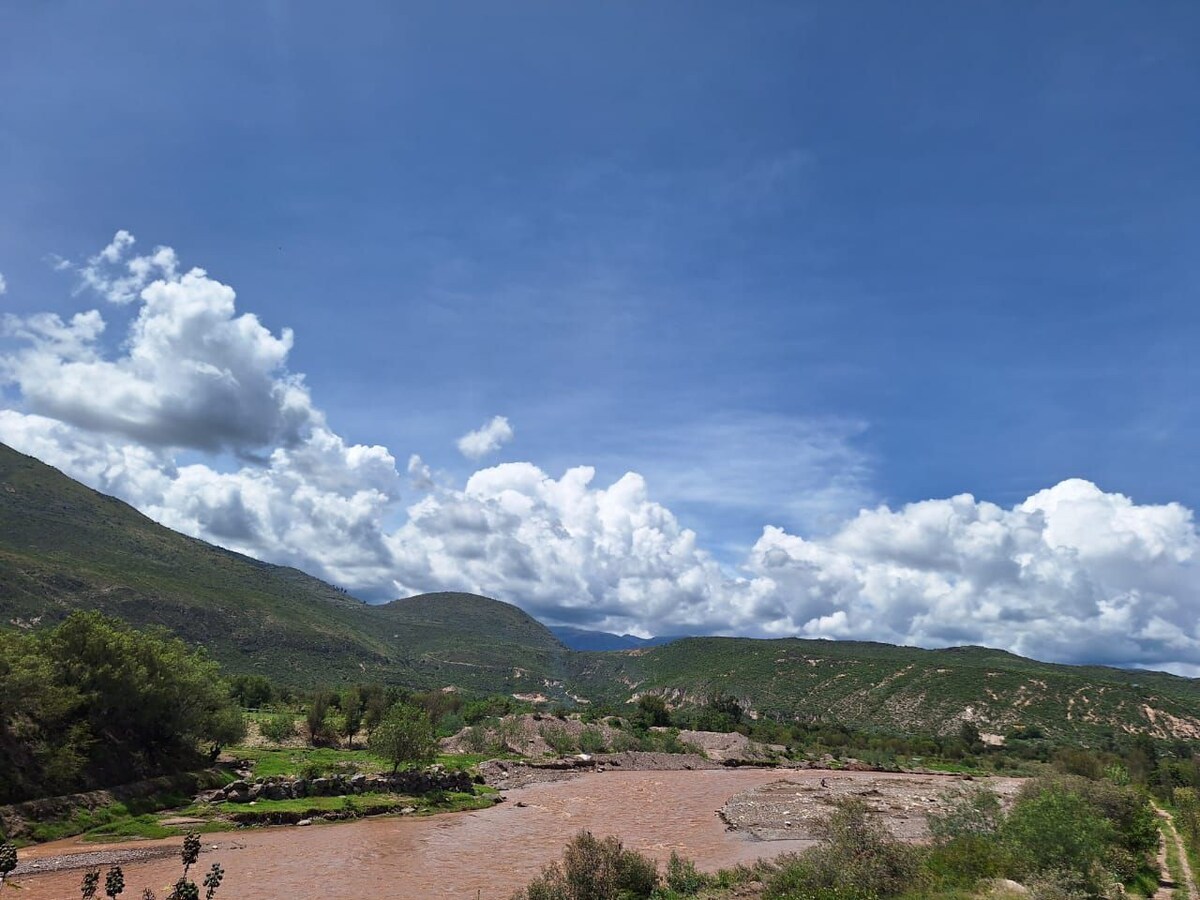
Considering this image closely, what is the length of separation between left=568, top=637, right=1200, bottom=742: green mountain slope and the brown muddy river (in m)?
87.3

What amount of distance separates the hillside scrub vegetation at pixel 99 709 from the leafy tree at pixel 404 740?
11.3 m

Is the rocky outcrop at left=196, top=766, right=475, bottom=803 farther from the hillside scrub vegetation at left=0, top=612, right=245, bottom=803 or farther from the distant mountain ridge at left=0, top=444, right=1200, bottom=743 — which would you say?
the distant mountain ridge at left=0, top=444, right=1200, bottom=743

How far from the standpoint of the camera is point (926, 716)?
130 meters

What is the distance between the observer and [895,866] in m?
26.4

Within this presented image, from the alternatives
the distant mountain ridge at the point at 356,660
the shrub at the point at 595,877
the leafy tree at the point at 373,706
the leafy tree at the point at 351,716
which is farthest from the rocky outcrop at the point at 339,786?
the distant mountain ridge at the point at 356,660

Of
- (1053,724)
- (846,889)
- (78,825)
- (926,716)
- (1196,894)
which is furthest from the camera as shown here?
(926,716)

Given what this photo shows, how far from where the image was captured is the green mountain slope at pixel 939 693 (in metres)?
119

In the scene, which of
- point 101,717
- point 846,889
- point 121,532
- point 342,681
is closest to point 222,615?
point 342,681

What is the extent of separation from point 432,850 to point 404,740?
1707 centimetres

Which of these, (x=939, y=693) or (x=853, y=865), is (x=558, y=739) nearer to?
(x=853, y=865)

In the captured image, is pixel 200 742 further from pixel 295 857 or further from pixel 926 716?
pixel 926 716

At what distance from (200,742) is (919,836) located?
54155mm

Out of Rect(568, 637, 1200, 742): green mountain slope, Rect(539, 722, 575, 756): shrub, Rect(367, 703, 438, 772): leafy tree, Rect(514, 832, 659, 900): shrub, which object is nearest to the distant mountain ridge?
Rect(568, 637, 1200, 742): green mountain slope

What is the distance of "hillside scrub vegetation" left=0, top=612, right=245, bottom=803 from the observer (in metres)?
37.1
